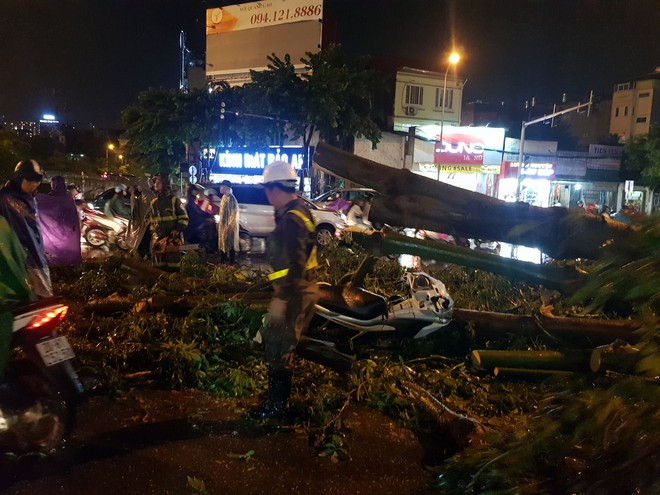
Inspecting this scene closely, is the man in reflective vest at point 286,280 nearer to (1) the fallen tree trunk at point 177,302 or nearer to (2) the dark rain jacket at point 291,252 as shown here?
(2) the dark rain jacket at point 291,252

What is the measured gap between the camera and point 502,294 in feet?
22.5

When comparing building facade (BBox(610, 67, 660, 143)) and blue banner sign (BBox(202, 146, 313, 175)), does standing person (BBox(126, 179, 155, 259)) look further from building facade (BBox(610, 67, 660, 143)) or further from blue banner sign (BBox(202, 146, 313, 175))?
building facade (BBox(610, 67, 660, 143))

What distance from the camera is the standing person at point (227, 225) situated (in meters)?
11.3

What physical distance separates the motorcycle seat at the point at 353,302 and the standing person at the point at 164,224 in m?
4.48

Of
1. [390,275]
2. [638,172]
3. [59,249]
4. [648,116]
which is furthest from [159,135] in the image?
[648,116]

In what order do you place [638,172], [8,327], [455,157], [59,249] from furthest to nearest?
[638,172], [455,157], [59,249], [8,327]

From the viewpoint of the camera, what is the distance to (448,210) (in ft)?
9.87

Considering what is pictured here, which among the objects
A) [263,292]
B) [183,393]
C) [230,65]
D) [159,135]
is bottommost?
[183,393]

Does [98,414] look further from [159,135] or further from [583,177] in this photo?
[583,177]

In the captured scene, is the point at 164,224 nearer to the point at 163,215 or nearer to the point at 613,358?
the point at 163,215

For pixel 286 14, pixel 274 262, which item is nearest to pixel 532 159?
pixel 286 14

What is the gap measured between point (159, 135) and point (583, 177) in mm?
29510

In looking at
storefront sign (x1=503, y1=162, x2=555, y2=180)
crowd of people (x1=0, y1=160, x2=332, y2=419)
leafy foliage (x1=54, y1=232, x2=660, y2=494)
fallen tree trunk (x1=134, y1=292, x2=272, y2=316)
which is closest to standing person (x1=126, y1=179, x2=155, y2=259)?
leafy foliage (x1=54, y1=232, x2=660, y2=494)

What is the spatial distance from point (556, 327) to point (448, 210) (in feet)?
7.32
